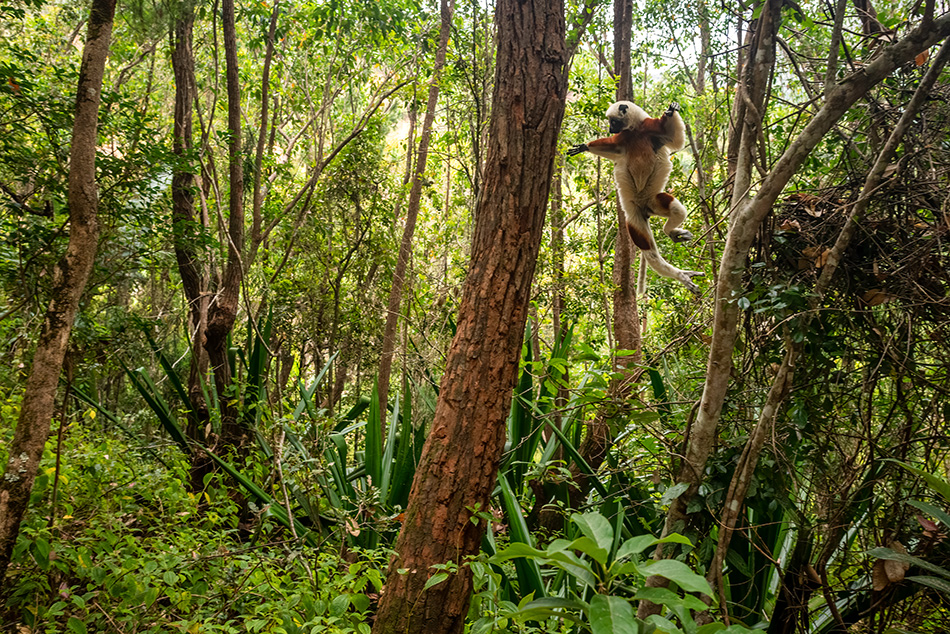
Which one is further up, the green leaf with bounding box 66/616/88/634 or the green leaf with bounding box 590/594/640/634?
the green leaf with bounding box 590/594/640/634

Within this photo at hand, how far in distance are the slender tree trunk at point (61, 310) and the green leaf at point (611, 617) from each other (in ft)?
7.50

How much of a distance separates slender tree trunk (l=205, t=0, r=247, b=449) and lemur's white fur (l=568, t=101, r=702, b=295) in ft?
9.09

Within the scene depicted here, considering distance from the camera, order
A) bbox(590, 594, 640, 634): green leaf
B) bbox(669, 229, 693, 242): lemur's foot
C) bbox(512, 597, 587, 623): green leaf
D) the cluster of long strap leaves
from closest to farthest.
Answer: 1. bbox(590, 594, 640, 634): green leaf
2. bbox(512, 597, 587, 623): green leaf
3. the cluster of long strap leaves
4. bbox(669, 229, 693, 242): lemur's foot

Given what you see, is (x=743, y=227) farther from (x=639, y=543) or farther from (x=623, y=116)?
(x=623, y=116)

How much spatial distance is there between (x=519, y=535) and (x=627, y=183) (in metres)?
2.37

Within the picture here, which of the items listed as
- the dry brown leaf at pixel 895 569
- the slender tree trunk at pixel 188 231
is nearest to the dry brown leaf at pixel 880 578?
the dry brown leaf at pixel 895 569

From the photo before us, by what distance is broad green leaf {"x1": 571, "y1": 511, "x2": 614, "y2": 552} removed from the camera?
1.20 meters

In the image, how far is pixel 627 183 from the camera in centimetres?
369

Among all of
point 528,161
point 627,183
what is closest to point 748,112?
point 528,161

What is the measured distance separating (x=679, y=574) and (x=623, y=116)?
306 centimetres

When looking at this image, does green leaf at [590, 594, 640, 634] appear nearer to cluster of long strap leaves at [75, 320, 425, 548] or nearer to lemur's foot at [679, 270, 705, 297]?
cluster of long strap leaves at [75, 320, 425, 548]

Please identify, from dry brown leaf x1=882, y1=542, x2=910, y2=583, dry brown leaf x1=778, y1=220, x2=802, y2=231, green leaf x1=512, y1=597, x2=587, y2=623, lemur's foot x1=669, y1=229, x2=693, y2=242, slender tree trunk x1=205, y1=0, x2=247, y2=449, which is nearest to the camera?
green leaf x1=512, y1=597, x2=587, y2=623

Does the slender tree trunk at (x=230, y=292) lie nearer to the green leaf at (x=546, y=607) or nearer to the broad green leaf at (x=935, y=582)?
the green leaf at (x=546, y=607)

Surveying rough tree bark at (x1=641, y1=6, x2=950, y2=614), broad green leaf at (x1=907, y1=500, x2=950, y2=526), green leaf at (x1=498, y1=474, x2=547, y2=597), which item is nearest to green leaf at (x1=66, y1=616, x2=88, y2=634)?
green leaf at (x1=498, y1=474, x2=547, y2=597)
